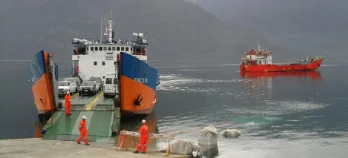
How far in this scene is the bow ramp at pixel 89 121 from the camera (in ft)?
70.4

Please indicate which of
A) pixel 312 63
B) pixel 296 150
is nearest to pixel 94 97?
pixel 296 150

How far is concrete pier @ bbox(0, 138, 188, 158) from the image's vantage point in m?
16.1

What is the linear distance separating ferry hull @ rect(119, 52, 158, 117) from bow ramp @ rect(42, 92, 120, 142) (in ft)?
3.75

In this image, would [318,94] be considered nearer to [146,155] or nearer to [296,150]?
[296,150]

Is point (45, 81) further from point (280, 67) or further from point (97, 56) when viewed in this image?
point (280, 67)

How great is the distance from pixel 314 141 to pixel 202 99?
81.2ft

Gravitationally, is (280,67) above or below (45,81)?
above

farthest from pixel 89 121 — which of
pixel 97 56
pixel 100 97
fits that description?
pixel 97 56

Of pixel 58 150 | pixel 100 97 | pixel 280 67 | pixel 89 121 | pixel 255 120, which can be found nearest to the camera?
pixel 58 150

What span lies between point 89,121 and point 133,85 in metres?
4.32

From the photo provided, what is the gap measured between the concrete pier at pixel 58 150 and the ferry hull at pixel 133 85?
22.7ft

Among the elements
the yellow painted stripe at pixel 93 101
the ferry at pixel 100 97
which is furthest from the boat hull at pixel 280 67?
the yellow painted stripe at pixel 93 101

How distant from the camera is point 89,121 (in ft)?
75.9

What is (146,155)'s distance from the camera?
54.6ft
